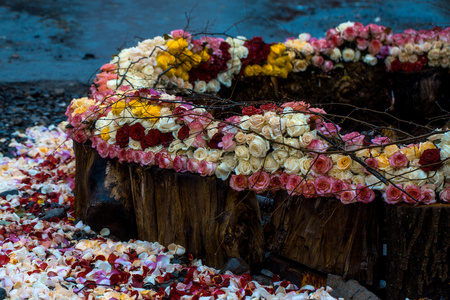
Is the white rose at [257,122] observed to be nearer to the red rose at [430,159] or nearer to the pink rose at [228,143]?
the pink rose at [228,143]

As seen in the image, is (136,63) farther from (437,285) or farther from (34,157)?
(437,285)

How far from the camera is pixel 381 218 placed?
Answer: 98.5 inches

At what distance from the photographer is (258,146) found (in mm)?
2500

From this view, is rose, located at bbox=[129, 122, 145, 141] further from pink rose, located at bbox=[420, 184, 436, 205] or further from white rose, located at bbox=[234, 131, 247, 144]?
pink rose, located at bbox=[420, 184, 436, 205]

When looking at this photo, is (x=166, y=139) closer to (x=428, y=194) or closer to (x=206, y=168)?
(x=206, y=168)

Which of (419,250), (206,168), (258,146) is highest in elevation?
(258,146)

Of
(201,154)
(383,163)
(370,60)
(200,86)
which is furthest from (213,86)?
(383,163)

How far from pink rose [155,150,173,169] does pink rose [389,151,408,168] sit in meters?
1.18

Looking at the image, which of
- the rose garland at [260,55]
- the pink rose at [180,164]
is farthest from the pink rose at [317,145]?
the rose garland at [260,55]

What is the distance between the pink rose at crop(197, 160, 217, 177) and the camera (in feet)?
8.65

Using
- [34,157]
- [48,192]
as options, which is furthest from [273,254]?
[34,157]

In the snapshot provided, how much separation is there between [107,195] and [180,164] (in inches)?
26.4

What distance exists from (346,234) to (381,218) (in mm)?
195

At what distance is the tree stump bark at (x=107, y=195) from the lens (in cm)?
312
